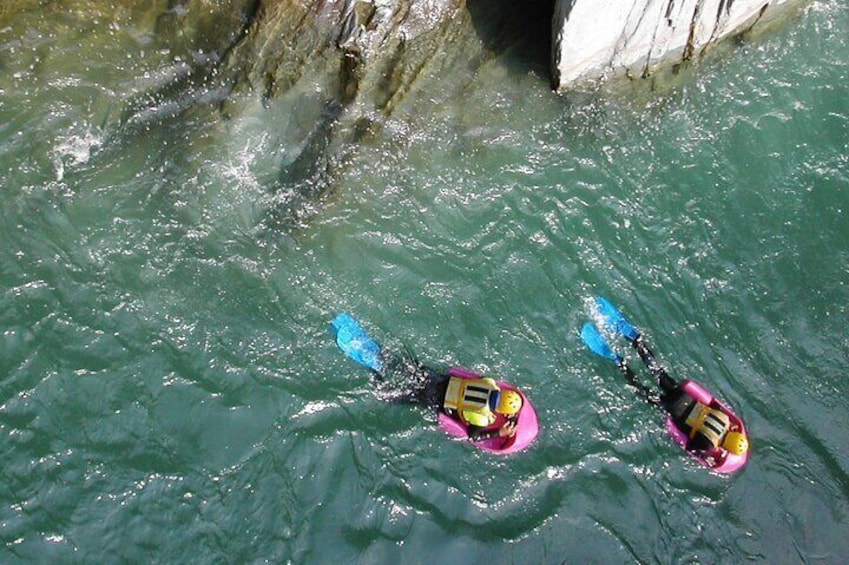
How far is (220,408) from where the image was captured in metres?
7.26

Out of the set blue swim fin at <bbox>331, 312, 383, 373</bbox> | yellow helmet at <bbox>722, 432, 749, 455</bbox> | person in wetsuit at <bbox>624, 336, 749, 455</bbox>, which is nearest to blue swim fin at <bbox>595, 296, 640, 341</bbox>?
person in wetsuit at <bbox>624, 336, 749, 455</bbox>

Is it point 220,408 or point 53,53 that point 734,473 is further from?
point 53,53

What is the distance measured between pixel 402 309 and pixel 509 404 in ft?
5.27

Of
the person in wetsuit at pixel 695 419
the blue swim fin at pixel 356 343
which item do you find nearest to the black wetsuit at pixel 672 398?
the person in wetsuit at pixel 695 419

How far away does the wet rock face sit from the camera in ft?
29.5

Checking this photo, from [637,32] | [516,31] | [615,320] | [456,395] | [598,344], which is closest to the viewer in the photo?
[456,395]

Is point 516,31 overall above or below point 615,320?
above

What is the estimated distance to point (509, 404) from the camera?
24.1 feet

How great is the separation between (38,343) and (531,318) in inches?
198

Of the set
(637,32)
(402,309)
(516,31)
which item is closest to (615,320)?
(402,309)

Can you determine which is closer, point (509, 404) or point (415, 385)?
point (509, 404)

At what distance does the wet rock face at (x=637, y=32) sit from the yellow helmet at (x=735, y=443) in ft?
15.5

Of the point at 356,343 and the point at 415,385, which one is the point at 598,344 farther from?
the point at 356,343

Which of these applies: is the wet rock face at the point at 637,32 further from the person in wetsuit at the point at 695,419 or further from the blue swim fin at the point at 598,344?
the person in wetsuit at the point at 695,419
